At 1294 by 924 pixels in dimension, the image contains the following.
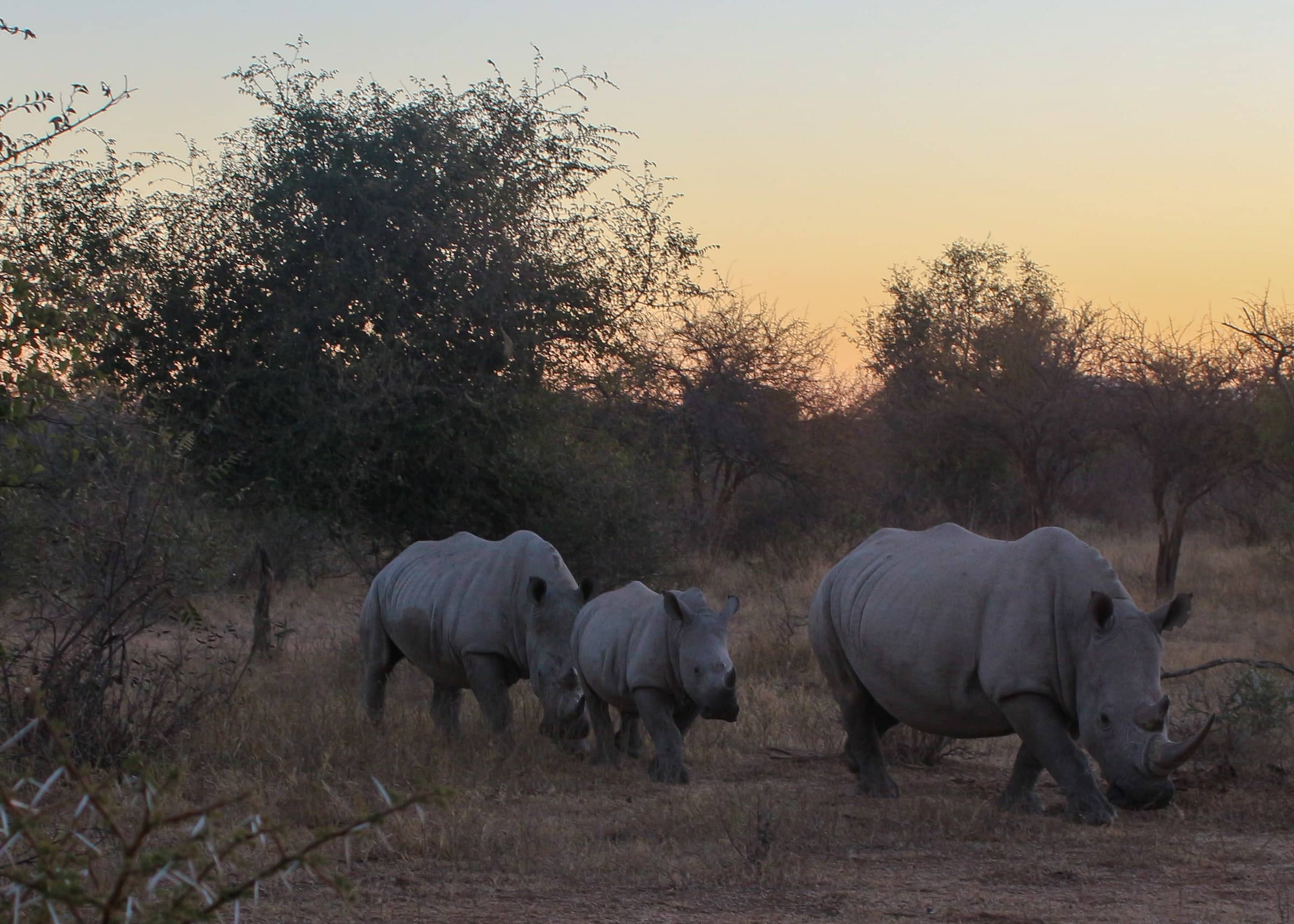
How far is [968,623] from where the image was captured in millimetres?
6844

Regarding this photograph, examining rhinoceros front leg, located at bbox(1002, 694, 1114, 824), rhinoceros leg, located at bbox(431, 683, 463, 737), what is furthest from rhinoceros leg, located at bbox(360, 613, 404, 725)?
rhinoceros front leg, located at bbox(1002, 694, 1114, 824)

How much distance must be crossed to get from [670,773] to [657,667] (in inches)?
24.1

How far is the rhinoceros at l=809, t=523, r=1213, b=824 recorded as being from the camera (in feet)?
20.0

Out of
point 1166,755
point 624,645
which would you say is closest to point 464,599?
point 624,645

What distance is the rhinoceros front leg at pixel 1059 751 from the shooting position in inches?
254

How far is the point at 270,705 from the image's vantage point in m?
9.73

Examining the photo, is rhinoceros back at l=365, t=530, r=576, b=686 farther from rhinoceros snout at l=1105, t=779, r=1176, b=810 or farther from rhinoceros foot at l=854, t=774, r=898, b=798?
rhinoceros snout at l=1105, t=779, r=1176, b=810

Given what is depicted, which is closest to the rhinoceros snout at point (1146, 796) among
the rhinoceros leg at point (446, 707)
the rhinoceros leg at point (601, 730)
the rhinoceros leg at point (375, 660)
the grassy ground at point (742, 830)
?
the grassy ground at point (742, 830)

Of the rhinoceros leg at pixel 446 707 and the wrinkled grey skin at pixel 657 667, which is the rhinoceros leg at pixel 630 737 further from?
the rhinoceros leg at pixel 446 707

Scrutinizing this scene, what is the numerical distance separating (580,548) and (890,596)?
252 inches

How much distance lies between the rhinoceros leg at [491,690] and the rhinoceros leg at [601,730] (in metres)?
0.61

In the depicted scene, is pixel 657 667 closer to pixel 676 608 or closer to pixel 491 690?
pixel 676 608

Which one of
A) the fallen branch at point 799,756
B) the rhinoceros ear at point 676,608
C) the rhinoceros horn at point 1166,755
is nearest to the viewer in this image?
the rhinoceros horn at point 1166,755

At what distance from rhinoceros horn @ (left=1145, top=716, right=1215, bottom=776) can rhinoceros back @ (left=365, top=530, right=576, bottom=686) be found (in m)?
4.16
